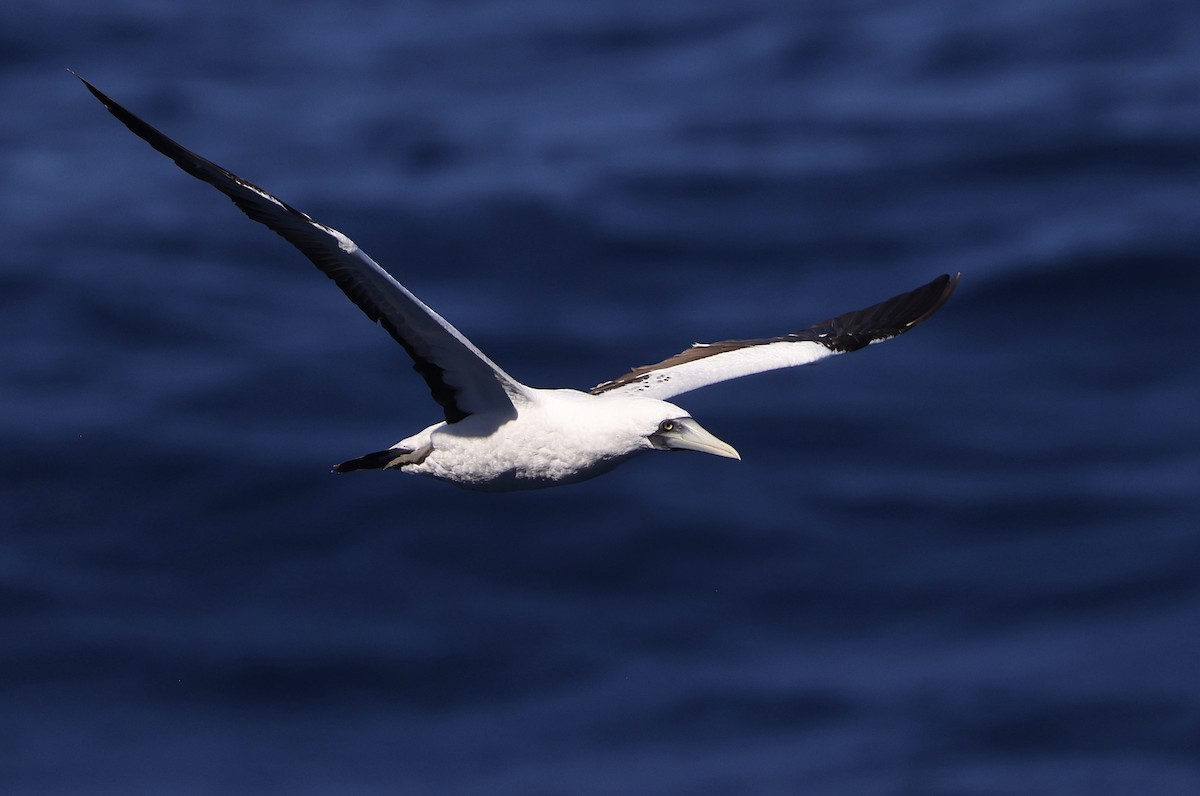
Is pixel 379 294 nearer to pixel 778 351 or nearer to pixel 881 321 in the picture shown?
pixel 778 351

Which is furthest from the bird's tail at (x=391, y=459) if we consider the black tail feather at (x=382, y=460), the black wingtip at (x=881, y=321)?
the black wingtip at (x=881, y=321)

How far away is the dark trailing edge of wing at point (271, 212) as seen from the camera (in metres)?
9.42

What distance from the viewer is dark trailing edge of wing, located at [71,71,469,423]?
9.42m

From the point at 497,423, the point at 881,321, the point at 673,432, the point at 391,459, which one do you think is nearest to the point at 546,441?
the point at 497,423

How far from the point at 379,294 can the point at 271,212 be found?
37.7 inches

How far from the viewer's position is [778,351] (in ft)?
43.7

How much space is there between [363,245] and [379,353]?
321 centimetres

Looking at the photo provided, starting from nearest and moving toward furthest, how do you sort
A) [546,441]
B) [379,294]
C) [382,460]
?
1. [379,294]
2. [546,441]
3. [382,460]

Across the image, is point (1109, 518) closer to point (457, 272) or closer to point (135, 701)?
point (457, 272)

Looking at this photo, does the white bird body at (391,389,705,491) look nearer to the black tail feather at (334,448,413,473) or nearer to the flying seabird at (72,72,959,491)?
the flying seabird at (72,72,959,491)

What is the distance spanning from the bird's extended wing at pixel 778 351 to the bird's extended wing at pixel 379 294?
1.69 m

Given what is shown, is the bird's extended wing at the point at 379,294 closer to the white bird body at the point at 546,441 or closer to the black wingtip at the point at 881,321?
the white bird body at the point at 546,441

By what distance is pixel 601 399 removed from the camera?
11727mm

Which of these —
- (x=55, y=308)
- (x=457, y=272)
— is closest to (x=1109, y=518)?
(x=457, y=272)
